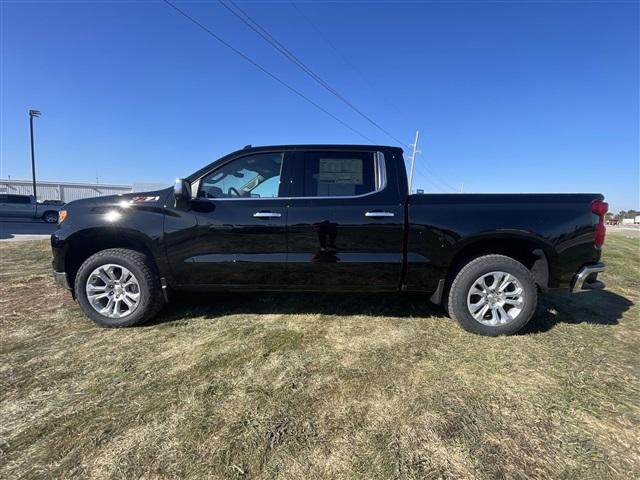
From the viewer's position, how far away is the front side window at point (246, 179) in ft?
11.7

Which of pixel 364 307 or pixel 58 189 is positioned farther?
pixel 58 189

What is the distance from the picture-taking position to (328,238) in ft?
11.1

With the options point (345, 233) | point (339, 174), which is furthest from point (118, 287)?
point (339, 174)

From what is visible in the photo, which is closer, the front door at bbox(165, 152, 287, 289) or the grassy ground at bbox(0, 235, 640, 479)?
the grassy ground at bbox(0, 235, 640, 479)

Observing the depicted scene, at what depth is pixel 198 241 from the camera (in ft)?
11.3

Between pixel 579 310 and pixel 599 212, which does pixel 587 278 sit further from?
pixel 579 310

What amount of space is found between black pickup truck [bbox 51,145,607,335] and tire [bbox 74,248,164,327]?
11mm

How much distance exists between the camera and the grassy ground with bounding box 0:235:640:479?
178 centimetres

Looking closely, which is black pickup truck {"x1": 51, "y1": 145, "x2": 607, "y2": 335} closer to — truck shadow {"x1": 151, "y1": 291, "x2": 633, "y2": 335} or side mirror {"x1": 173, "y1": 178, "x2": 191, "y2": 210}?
side mirror {"x1": 173, "y1": 178, "x2": 191, "y2": 210}

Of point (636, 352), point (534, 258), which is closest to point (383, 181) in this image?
point (534, 258)

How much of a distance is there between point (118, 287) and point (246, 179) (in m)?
1.74

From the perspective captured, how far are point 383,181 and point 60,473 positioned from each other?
3191 mm

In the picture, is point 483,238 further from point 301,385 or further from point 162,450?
point 162,450

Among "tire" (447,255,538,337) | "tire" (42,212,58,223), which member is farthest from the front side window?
"tire" (42,212,58,223)
